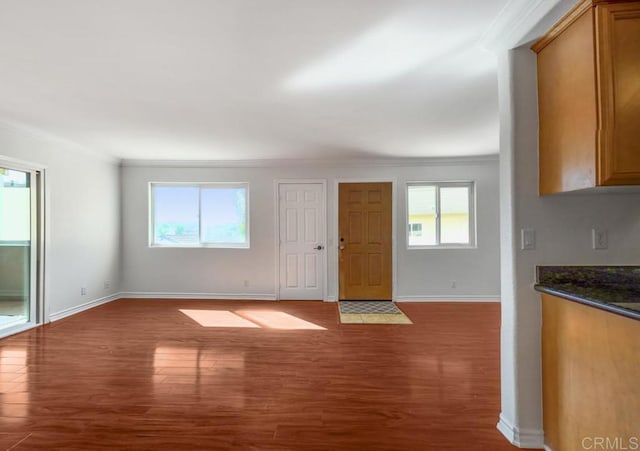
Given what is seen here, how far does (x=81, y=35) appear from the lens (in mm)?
1949

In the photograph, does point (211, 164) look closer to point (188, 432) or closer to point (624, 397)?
point (188, 432)

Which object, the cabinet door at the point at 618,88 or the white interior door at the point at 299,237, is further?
the white interior door at the point at 299,237

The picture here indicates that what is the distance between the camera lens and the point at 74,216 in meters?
4.53

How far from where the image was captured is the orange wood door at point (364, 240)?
539 cm

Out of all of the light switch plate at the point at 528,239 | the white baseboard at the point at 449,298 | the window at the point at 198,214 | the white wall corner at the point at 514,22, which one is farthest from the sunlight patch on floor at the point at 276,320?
the white wall corner at the point at 514,22

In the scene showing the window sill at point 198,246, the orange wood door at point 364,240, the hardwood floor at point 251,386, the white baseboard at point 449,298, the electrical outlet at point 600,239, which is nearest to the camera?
the electrical outlet at point 600,239

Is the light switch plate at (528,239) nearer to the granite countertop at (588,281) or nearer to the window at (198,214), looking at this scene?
the granite countertop at (588,281)

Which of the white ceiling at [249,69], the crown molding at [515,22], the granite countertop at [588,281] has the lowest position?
the granite countertop at [588,281]

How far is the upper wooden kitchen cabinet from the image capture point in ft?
4.48

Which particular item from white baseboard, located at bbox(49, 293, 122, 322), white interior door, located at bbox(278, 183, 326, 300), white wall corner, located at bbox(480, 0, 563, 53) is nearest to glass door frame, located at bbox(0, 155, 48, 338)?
white baseboard, located at bbox(49, 293, 122, 322)

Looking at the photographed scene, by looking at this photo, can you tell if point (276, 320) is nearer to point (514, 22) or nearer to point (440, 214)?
point (440, 214)

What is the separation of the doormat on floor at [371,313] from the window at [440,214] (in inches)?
45.7

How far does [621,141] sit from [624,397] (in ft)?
3.52

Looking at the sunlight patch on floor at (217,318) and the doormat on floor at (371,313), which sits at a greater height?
the sunlight patch on floor at (217,318)
